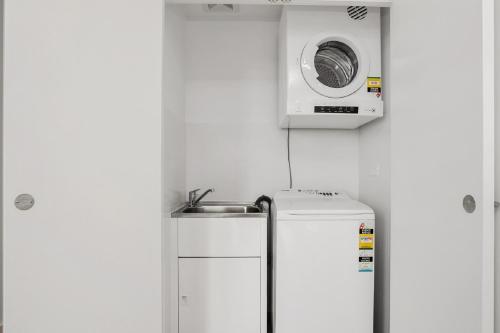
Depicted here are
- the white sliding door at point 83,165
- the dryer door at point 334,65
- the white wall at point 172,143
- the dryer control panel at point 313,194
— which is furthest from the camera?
the dryer control panel at point 313,194

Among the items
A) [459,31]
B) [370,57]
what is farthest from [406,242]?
[370,57]

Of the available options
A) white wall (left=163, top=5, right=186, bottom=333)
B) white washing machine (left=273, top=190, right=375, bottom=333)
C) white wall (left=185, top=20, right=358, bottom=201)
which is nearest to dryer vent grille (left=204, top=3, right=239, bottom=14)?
white wall (left=185, top=20, right=358, bottom=201)

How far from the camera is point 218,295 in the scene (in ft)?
5.00

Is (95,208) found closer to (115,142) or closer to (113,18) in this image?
(115,142)

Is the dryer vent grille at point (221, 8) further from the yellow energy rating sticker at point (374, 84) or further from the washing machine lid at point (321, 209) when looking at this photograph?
the washing machine lid at point (321, 209)

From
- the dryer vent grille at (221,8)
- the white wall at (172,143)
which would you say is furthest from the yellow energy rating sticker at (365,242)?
the dryer vent grille at (221,8)

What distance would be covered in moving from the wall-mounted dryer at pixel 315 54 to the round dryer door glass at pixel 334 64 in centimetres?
6

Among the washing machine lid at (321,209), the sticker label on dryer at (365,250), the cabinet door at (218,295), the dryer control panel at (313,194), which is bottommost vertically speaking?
the cabinet door at (218,295)

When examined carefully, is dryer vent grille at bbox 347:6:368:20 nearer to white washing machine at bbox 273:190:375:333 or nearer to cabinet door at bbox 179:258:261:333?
white washing machine at bbox 273:190:375:333

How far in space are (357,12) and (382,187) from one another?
1.18m

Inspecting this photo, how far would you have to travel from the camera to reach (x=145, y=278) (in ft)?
4.21

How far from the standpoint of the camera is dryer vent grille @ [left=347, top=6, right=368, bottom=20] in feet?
5.37

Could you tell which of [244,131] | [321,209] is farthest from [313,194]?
[244,131]

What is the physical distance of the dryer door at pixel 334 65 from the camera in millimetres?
1626
